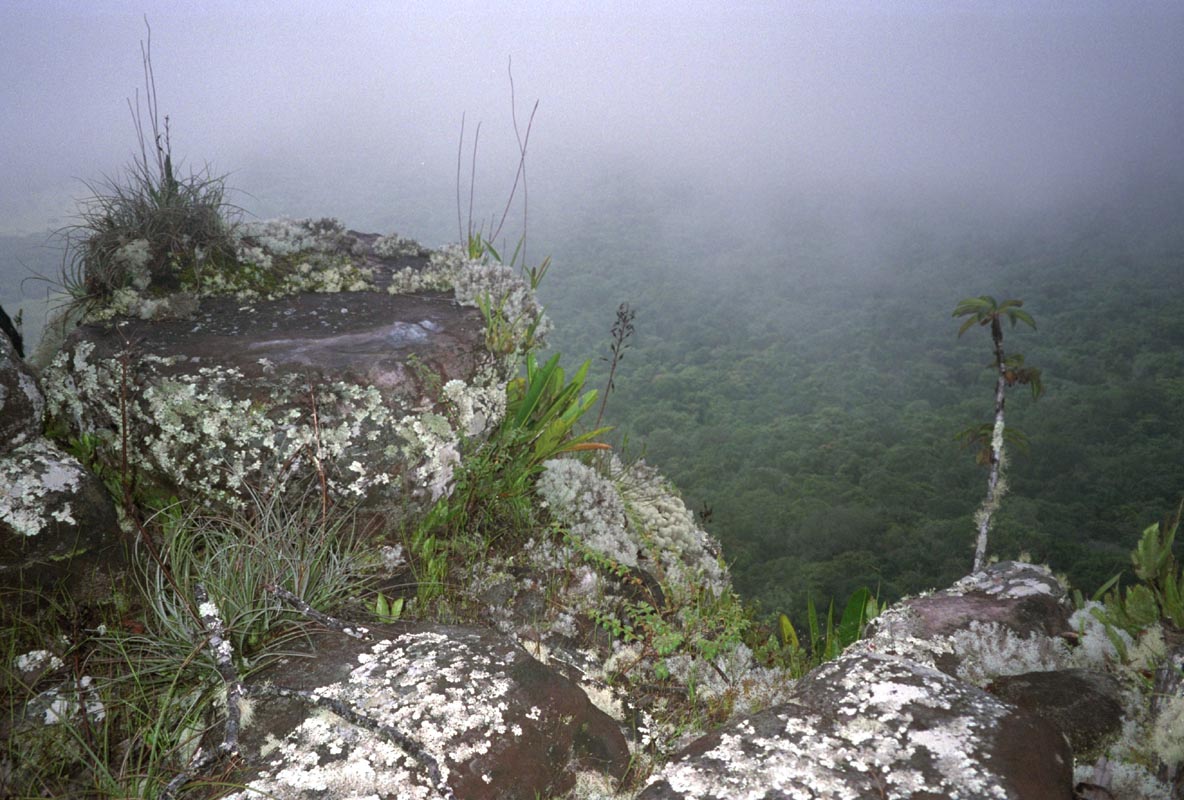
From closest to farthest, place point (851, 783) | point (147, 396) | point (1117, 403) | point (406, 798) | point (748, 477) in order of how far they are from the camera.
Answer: point (851, 783), point (406, 798), point (147, 396), point (748, 477), point (1117, 403)

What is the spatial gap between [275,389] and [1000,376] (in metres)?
7.25

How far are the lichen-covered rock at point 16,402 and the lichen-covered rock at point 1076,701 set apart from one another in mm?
4673

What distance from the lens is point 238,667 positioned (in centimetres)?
268

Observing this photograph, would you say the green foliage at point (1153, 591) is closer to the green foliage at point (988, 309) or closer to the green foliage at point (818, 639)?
the green foliage at point (818, 639)

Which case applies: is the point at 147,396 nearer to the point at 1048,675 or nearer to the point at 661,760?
the point at 661,760

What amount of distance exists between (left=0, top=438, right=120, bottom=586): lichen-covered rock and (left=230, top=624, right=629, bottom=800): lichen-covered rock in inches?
54.5

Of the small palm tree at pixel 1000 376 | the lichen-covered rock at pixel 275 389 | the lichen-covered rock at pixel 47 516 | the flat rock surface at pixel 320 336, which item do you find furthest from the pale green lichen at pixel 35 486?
the small palm tree at pixel 1000 376

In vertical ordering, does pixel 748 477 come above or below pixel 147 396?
below

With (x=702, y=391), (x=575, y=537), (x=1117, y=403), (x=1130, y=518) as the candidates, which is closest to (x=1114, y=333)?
(x=1117, y=403)

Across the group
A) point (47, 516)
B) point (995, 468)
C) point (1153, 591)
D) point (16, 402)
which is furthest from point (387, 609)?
point (995, 468)

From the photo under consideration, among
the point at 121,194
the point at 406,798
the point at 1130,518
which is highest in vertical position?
the point at 121,194

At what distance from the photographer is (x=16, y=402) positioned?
354cm

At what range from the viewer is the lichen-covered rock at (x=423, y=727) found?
7.19 ft

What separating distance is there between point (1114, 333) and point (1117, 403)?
6.11 m
